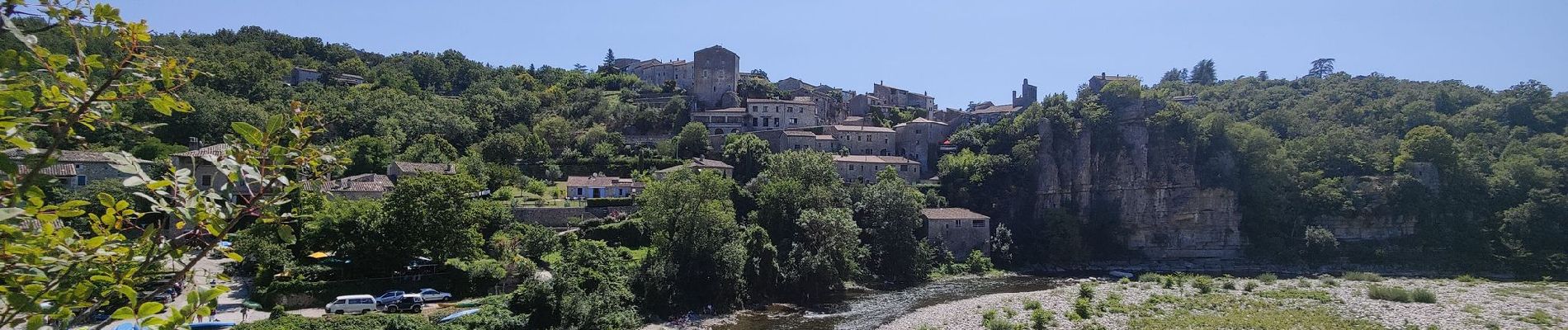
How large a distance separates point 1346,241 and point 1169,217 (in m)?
11.9

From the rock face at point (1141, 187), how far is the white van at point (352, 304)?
47.6m

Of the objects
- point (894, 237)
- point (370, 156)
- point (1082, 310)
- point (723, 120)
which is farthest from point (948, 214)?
point (370, 156)

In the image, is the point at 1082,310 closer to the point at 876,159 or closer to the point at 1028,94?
the point at 876,159

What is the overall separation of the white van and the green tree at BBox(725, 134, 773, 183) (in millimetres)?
32792

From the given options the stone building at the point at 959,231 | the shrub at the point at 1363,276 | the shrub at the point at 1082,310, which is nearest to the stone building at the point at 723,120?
the stone building at the point at 959,231

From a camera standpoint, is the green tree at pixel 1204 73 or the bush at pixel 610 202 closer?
the bush at pixel 610 202

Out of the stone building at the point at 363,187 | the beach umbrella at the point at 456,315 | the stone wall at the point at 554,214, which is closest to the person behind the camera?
the beach umbrella at the point at 456,315

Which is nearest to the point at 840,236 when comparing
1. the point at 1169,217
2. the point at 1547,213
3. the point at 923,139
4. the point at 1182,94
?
the point at 923,139

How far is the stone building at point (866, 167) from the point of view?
5975 centimetres

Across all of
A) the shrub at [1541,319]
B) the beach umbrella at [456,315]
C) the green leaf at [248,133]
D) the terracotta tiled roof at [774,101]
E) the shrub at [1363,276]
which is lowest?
the shrub at [1363,276]

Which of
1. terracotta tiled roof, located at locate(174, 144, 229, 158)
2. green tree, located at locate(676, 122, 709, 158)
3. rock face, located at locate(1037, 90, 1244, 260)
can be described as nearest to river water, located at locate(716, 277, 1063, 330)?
rock face, located at locate(1037, 90, 1244, 260)

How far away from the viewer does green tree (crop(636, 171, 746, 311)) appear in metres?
34.4

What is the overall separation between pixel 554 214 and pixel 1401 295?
144 feet

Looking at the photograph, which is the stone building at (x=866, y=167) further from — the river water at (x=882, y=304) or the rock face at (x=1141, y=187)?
the river water at (x=882, y=304)
